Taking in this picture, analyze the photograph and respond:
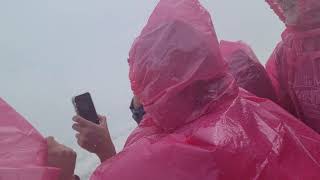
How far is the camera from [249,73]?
3.80ft

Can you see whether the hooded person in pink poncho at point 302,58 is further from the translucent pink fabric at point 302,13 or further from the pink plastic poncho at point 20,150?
the pink plastic poncho at point 20,150

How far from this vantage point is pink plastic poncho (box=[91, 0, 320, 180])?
70 centimetres

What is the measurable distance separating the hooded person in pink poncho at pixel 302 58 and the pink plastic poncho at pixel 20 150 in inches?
23.1

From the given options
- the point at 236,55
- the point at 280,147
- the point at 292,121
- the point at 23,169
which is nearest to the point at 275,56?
the point at 236,55

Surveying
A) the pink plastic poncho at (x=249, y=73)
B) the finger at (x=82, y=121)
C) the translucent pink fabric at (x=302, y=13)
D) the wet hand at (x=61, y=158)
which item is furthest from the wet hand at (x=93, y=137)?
the translucent pink fabric at (x=302, y=13)

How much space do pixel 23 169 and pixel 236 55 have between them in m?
0.70

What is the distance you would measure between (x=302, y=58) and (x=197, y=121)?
0.37 meters

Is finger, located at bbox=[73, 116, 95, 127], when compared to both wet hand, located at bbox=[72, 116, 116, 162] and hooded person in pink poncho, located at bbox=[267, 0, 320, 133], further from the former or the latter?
hooded person in pink poncho, located at bbox=[267, 0, 320, 133]

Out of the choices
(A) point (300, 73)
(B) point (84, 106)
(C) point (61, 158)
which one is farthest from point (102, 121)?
(A) point (300, 73)

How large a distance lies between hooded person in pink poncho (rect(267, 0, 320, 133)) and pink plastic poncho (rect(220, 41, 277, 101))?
0.05 m

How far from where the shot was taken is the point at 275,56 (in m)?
1.15

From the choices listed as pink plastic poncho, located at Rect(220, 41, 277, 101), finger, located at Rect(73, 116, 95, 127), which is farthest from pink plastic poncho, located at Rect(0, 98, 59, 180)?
pink plastic poncho, located at Rect(220, 41, 277, 101)

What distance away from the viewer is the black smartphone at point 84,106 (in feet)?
3.37

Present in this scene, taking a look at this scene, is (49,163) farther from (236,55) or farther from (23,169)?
(236,55)
